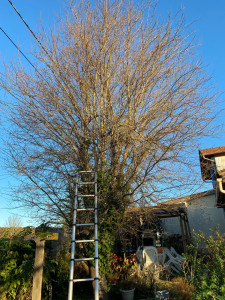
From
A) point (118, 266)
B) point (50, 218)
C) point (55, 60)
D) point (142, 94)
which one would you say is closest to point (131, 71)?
point (142, 94)

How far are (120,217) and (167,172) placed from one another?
175cm

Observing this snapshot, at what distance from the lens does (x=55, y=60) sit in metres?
6.48

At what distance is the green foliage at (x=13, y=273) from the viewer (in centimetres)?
555

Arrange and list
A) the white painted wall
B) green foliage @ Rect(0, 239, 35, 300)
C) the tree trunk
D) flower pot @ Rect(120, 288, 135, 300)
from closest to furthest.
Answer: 1. green foliage @ Rect(0, 239, 35, 300)
2. the tree trunk
3. flower pot @ Rect(120, 288, 135, 300)
4. the white painted wall

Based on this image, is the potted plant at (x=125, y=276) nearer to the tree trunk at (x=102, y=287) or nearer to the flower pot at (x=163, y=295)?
the tree trunk at (x=102, y=287)

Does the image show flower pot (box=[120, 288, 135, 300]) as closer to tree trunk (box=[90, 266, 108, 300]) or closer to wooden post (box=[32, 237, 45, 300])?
tree trunk (box=[90, 266, 108, 300])

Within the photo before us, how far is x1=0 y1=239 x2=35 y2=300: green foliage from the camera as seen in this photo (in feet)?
18.2

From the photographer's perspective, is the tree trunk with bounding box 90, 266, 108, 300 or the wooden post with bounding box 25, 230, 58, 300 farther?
the tree trunk with bounding box 90, 266, 108, 300

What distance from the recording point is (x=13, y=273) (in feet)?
19.0

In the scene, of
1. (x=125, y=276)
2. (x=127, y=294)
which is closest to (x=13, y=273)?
(x=127, y=294)

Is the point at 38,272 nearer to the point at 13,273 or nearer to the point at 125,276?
the point at 13,273

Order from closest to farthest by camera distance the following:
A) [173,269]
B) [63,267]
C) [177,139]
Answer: [177,139] → [63,267] → [173,269]

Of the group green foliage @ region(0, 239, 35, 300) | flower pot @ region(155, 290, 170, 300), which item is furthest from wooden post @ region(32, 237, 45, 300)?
flower pot @ region(155, 290, 170, 300)

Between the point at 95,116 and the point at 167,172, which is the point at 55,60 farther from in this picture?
the point at 167,172
